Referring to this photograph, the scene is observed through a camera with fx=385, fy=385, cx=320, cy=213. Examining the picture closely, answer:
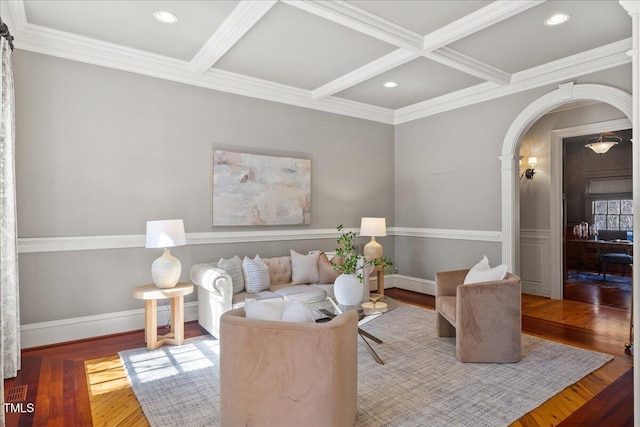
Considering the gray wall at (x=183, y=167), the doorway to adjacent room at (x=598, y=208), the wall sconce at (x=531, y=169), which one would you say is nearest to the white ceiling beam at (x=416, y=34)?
the gray wall at (x=183, y=167)

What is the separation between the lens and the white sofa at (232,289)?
12.1ft

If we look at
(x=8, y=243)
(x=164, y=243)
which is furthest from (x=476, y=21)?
(x=8, y=243)

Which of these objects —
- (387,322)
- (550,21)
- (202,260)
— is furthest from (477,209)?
(202,260)

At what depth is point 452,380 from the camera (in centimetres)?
294

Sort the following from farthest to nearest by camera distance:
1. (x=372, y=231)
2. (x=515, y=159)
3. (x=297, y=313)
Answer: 1. (x=372, y=231)
2. (x=515, y=159)
3. (x=297, y=313)

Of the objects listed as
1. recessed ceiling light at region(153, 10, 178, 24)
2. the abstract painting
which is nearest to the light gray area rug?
the abstract painting

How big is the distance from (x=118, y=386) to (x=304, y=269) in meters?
2.28

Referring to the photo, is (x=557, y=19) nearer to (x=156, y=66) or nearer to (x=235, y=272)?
(x=235, y=272)

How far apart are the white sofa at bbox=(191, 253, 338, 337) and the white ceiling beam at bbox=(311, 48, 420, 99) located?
2194 millimetres

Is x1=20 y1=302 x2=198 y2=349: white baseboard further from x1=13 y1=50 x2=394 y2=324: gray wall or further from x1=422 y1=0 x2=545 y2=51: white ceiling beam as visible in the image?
x1=422 y1=0 x2=545 y2=51: white ceiling beam

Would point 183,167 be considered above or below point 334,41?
below

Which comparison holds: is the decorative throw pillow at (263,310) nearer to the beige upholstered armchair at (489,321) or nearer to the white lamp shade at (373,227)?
the beige upholstered armchair at (489,321)

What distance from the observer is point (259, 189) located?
4.91 m

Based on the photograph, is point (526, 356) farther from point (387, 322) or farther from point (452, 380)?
point (387, 322)
